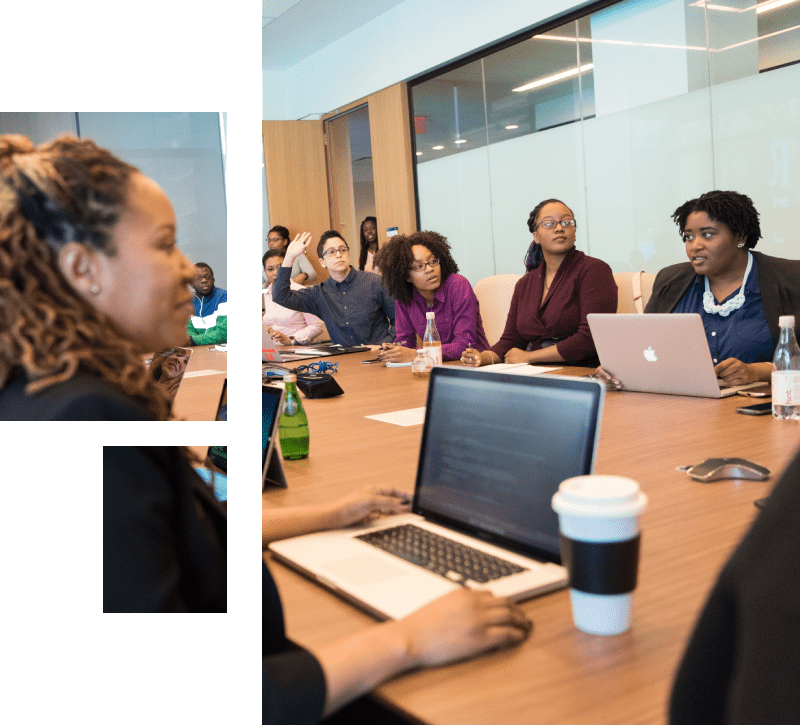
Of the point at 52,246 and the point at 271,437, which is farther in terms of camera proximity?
the point at 271,437

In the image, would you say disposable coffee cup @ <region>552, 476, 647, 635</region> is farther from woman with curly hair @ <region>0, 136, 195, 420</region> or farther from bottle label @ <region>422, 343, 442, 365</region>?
bottle label @ <region>422, 343, 442, 365</region>

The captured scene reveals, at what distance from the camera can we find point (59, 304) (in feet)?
1.87

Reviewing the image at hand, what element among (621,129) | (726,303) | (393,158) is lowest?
(726,303)

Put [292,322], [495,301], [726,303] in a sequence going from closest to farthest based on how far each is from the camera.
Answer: [726,303], [495,301], [292,322]

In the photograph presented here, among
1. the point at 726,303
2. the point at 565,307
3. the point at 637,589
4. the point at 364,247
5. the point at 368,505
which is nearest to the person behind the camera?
the point at 637,589

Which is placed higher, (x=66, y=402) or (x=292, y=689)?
(x=66, y=402)

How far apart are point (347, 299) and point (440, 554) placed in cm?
363

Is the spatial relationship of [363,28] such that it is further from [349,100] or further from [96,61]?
[96,61]

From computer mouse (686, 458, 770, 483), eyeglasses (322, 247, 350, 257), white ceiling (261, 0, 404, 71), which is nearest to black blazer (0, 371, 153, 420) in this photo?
computer mouse (686, 458, 770, 483)

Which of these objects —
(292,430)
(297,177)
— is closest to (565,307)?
(292,430)

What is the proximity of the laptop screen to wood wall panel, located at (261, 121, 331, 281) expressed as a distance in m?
6.22

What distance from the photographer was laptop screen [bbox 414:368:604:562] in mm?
1000

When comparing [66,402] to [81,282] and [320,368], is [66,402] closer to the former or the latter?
[81,282]

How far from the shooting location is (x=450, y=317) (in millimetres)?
3770
